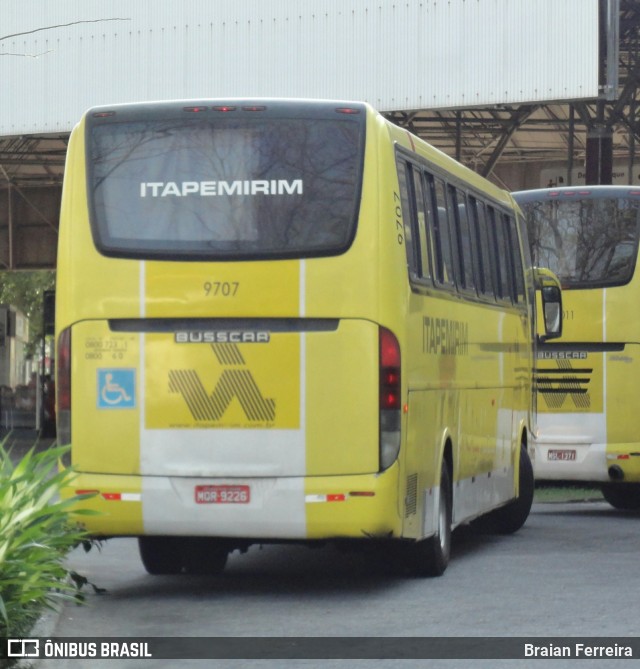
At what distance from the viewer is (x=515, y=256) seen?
1692cm

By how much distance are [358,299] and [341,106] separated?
4.34 ft

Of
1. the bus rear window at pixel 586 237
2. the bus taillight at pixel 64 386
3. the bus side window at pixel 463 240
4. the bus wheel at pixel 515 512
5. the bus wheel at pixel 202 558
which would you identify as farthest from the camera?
the bus rear window at pixel 586 237

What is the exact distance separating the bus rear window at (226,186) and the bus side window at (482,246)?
3308mm

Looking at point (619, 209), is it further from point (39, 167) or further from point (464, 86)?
point (39, 167)

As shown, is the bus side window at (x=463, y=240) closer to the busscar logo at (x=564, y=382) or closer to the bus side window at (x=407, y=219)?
the bus side window at (x=407, y=219)

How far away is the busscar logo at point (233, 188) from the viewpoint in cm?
1153

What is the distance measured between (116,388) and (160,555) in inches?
77.8

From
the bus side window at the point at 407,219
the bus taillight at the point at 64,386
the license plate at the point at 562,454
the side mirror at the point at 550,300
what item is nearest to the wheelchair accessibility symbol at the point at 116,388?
the bus taillight at the point at 64,386

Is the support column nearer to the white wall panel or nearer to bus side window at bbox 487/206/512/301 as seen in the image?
the white wall panel

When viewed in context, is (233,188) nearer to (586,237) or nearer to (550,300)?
(550,300)

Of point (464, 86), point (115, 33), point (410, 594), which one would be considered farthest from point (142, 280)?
point (115, 33)

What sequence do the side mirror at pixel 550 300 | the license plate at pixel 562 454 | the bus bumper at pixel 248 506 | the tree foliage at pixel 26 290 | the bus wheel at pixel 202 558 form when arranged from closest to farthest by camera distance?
the bus bumper at pixel 248 506
the bus wheel at pixel 202 558
the side mirror at pixel 550 300
the license plate at pixel 562 454
the tree foliage at pixel 26 290

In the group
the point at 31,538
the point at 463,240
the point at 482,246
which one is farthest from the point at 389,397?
the point at 482,246

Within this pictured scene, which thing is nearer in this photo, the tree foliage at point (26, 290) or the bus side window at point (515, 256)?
the bus side window at point (515, 256)
